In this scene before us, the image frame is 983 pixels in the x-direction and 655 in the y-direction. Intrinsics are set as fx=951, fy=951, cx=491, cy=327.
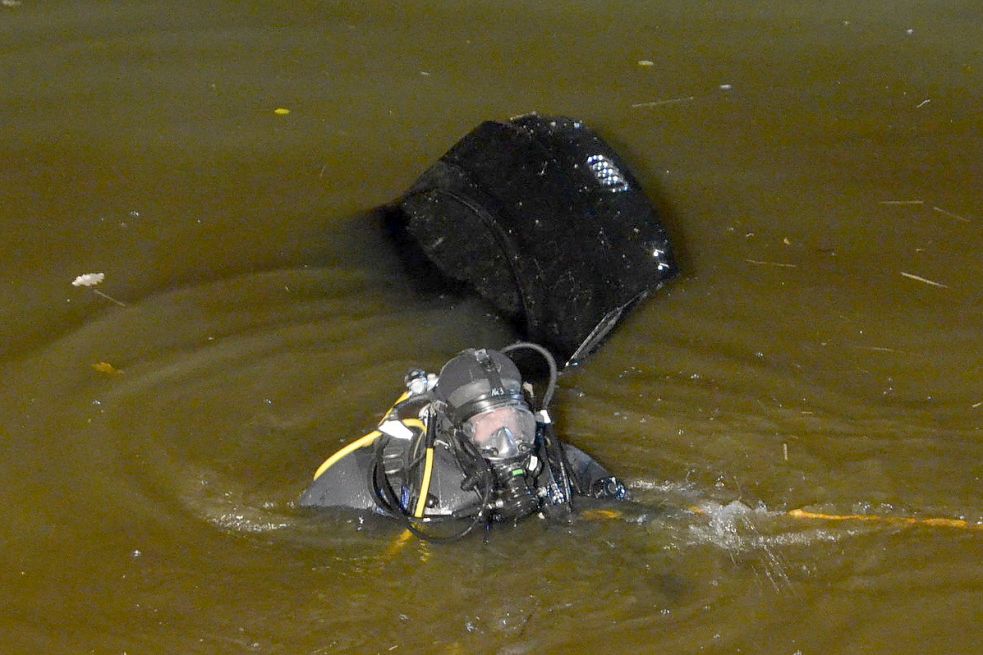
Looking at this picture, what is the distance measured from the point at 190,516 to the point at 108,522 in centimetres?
32

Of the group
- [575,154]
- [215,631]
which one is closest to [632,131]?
[575,154]

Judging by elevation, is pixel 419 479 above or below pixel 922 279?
below

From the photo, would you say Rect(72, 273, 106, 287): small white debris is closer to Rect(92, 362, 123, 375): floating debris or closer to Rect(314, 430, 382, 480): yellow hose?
Rect(92, 362, 123, 375): floating debris

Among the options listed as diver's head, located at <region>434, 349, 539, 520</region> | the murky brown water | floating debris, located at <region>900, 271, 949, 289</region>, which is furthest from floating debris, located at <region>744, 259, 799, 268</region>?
diver's head, located at <region>434, 349, 539, 520</region>

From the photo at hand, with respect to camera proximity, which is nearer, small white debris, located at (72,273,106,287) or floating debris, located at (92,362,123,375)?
floating debris, located at (92,362,123,375)

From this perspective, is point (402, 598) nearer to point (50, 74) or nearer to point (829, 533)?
point (829, 533)

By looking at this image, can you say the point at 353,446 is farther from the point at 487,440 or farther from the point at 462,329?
the point at 462,329

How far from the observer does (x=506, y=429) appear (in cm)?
329

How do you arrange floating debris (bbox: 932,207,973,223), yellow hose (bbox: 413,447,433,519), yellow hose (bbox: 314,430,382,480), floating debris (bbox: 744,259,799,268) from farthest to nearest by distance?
floating debris (bbox: 932,207,973,223), floating debris (bbox: 744,259,799,268), yellow hose (bbox: 314,430,382,480), yellow hose (bbox: 413,447,433,519)

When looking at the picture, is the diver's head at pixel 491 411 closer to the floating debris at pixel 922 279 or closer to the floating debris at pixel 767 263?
the floating debris at pixel 767 263

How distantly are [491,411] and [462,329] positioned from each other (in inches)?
64.6

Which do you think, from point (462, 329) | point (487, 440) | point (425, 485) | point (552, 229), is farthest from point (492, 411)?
point (462, 329)

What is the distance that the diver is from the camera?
3.31 meters

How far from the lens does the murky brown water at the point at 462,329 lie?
3549mm
